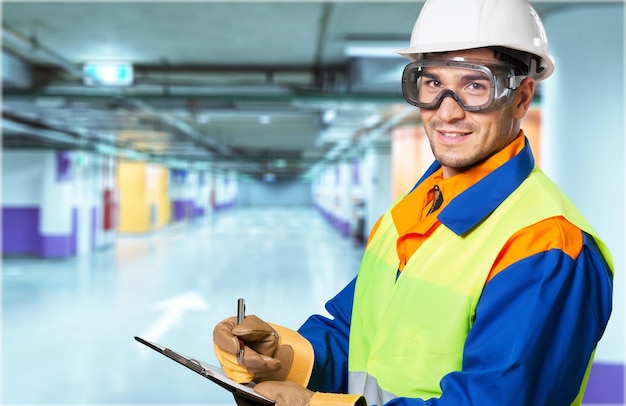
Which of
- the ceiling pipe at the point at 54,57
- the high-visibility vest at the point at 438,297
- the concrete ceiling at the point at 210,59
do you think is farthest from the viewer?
the ceiling pipe at the point at 54,57

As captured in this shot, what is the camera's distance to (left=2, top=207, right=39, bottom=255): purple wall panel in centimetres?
1454

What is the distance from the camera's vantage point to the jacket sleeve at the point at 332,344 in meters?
1.67

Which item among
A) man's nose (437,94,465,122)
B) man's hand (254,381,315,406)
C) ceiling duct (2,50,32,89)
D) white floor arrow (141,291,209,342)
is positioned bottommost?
white floor arrow (141,291,209,342)

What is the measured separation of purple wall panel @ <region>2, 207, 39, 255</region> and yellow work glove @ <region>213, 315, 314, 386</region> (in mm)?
14294

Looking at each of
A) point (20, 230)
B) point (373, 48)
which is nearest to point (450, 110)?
point (373, 48)

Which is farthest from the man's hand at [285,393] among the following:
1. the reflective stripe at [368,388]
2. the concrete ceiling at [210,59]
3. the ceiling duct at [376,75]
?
the ceiling duct at [376,75]

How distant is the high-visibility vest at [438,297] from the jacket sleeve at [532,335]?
67mm

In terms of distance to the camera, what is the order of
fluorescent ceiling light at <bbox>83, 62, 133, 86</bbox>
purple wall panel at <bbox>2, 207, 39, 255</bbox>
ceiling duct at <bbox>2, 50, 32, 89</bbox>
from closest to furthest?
ceiling duct at <bbox>2, 50, 32, 89</bbox>, fluorescent ceiling light at <bbox>83, 62, 133, 86</bbox>, purple wall panel at <bbox>2, 207, 39, 255</bbox>

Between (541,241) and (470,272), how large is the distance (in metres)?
0.15

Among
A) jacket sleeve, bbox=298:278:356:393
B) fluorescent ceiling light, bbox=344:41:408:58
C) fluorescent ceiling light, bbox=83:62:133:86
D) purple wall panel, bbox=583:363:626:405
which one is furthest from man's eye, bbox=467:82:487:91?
fluorescent ceiling light, bbox=83:62:133:86

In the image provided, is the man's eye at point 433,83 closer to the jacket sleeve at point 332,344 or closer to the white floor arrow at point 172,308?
the jacket sleeve at point 332,344

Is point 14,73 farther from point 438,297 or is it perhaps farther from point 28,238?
point 28,238

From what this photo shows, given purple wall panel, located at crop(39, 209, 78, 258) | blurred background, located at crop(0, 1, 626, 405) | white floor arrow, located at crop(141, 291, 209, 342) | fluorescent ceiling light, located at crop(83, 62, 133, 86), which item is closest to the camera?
blurred background, located at crop(0, 1, 626, 405)

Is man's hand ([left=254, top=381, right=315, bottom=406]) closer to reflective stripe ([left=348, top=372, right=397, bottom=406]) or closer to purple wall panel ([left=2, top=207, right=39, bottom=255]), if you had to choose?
reflective stripe ([left=348, top=372, right=397, bottom=406])
